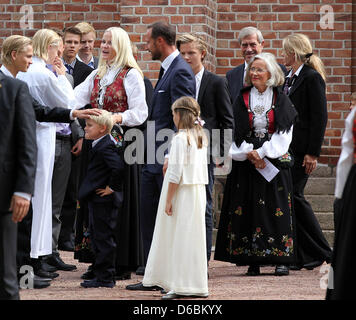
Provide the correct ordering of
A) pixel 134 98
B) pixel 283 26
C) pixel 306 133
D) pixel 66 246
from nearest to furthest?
pixel 134 98
pixel 306 133
pixel 66 246
pixel 283 26

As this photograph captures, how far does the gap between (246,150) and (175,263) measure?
1660 millimetres

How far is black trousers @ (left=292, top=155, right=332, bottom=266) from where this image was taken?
7906mm

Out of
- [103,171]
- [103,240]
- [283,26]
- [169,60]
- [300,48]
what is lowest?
[103,240]

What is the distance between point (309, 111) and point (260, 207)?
3.80ft

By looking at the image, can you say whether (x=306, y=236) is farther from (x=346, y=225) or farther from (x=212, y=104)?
(x=346, y=225)

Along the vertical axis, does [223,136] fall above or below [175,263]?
above

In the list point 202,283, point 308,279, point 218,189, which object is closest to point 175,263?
point 202,283

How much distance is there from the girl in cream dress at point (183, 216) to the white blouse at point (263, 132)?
48.4 inches

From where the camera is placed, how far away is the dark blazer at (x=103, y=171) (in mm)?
6691

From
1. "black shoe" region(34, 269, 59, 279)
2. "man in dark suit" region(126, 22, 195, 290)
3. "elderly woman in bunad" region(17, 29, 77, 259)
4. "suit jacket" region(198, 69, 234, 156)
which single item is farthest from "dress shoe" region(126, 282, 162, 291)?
"suit jacket" region(198, 69, 234, 156)

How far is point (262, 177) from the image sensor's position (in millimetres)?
7488

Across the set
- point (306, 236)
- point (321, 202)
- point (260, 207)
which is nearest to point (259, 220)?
point (260, 207)

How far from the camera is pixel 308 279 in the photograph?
7289 mm
